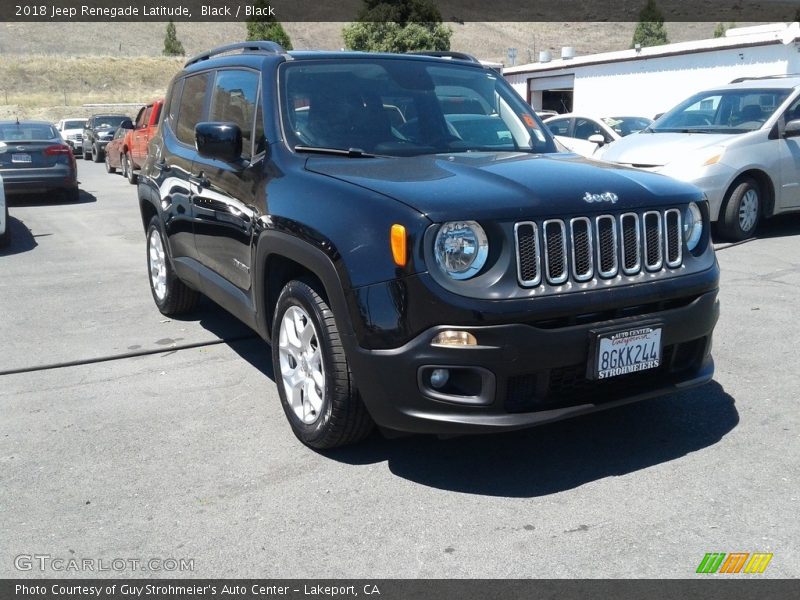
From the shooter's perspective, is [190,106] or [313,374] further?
[190,106]

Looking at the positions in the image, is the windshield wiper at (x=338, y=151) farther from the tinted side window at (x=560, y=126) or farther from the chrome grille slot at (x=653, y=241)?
the tinted side window at (x=560, y=126)

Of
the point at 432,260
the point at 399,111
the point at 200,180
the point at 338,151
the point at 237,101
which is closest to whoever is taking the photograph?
the point at 432,260

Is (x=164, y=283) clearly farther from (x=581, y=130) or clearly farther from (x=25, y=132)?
(x=25, y=132)

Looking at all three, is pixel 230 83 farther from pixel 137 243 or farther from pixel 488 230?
pixel 137 243

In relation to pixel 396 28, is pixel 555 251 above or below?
below

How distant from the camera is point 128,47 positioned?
105250mm

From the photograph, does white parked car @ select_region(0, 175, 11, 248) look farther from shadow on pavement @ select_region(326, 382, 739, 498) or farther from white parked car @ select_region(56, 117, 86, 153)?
white parked car @ select_region(56, 117, 86, 153)

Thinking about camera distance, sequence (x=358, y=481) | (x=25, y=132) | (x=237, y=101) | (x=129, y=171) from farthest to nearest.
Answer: (x=129, y=171)
(x=25, y=132)
(x=237, y=101)
(x=358, y=481)

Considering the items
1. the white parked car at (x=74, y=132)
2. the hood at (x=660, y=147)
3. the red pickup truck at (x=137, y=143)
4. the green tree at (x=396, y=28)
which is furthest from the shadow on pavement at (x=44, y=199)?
the green tree at (x=396, y=28)

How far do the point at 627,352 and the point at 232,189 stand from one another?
241cm

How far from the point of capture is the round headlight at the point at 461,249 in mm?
3592

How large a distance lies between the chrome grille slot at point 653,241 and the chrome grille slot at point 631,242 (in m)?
0.05

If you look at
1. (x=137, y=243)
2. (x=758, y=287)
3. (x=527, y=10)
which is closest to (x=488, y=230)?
(x=758, y=287)

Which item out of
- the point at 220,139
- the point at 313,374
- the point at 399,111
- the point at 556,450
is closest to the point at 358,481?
the point at 313,374
